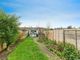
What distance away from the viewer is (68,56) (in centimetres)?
1288

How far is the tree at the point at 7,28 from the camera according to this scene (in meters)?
24.7

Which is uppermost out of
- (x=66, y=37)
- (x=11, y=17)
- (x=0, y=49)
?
(x=11, y=17)

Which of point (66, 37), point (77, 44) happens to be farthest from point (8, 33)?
point (77, 44)

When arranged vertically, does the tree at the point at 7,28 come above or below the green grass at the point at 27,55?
above

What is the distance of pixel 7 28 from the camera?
82.7 ft

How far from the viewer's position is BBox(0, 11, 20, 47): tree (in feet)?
81.1

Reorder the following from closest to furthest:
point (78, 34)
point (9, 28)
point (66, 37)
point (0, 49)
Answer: point (78, 34) < point (66, 37) < point (0, 49) < point (9, 28)

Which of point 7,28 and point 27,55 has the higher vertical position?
point 7,28

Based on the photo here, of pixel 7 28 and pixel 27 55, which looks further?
pixel 7 28

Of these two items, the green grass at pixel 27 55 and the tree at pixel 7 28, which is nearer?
the green grass at pixel 27 55

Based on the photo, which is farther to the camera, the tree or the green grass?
the tree

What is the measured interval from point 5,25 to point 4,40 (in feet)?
5.59

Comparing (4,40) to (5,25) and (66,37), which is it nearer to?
(5,25)

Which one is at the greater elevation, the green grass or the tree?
the tree
